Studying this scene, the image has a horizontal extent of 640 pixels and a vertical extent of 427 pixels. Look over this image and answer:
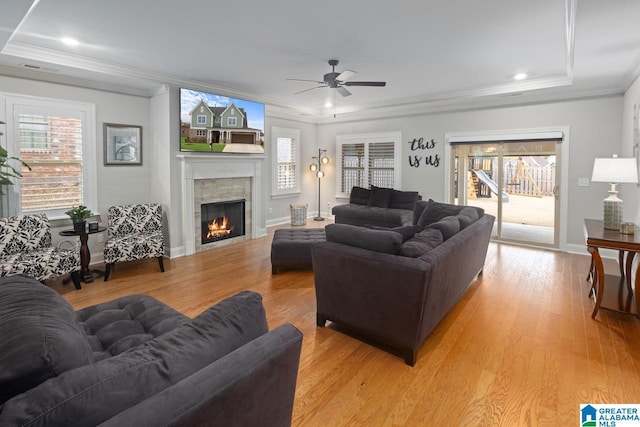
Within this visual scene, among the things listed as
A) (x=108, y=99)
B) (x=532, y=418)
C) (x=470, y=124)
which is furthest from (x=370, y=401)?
(x=470, y=124)

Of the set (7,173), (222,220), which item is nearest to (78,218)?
(7,173)

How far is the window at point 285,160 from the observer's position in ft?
24.9

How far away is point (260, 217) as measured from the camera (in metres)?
6.82

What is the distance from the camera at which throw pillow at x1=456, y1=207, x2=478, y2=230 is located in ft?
11.4

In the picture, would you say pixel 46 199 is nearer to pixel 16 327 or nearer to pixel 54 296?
pixel 54 296

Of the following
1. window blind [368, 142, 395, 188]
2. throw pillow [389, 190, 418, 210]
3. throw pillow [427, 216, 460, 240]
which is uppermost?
window blind [368, 142, 395, 188]

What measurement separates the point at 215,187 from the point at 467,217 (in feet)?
13.3

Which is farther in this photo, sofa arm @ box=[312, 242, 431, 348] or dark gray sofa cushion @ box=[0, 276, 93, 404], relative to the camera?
sofa arm @ box=[312, 242, 431, 348]

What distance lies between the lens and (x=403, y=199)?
693cm

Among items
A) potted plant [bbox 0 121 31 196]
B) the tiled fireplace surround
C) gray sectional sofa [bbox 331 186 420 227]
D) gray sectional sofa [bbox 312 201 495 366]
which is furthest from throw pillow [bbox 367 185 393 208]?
potted plant [bbox 0 121 31 196]

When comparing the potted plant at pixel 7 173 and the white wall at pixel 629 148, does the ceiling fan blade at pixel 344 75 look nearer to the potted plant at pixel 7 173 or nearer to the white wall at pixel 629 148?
the white wall at pixel 629 148

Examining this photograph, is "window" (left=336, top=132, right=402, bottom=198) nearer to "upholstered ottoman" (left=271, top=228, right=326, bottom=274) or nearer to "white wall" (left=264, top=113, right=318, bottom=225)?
"white wall" (left=264, top=113, right=318, bottom=225)

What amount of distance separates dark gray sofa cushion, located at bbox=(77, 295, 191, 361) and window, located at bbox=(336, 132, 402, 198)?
6.03m

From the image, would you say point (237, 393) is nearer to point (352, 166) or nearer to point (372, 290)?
point (372, 290)
